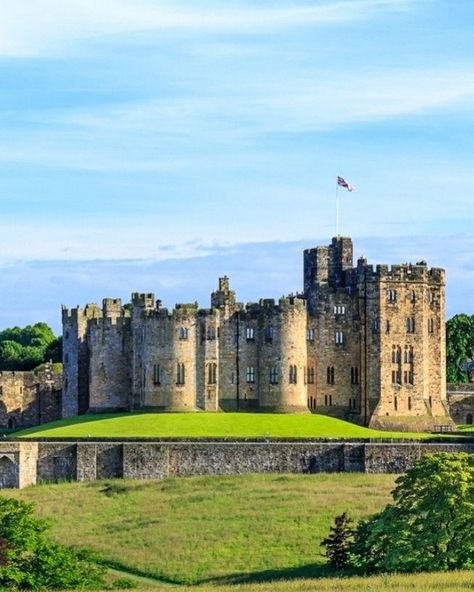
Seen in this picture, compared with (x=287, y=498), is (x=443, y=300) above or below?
above

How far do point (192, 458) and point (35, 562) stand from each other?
27429mm

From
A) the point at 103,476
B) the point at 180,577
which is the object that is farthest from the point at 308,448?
the point at 180,577

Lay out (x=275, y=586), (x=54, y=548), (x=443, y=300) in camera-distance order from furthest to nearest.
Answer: (x=443, y=300), (x=54, y=548), (x=275, y=586)

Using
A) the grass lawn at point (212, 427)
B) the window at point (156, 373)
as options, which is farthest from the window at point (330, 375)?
the window at point (156, 373)

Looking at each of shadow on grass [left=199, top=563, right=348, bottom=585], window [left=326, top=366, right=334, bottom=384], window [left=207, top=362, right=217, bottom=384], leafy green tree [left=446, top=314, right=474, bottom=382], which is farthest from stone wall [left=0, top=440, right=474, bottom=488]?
leafy green tree [left=446, top=314, right=474, bottom=382]

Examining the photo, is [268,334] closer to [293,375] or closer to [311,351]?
[293,375]

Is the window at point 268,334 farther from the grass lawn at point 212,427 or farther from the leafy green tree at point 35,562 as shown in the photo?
the leafy green tree at point 35,562

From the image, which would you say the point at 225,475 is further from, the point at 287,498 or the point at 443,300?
the point at 443,300

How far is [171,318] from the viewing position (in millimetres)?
120812

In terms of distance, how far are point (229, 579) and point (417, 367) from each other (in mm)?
40935

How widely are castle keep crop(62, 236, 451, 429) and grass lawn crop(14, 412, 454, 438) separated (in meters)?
2.71

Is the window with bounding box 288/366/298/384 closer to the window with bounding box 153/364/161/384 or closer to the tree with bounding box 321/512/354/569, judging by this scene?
the window with bounding box 153/364/161/384

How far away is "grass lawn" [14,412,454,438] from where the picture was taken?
112438mm

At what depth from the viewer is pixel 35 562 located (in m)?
79.4
